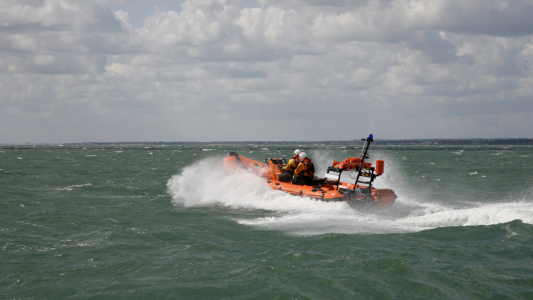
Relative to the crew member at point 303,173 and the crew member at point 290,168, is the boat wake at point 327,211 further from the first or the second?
the crew member at point 303,173

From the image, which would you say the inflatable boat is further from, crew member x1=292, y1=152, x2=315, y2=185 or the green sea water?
the green sea water

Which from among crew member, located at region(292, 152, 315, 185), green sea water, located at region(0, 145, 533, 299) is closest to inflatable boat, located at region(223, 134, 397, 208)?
crew member, located at region(292, 152, 315, 185)

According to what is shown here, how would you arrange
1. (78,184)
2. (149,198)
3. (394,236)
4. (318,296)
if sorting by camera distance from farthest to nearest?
(78,184)
(149,198)
(394,236)
(318,296)

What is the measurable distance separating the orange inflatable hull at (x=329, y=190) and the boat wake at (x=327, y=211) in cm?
22

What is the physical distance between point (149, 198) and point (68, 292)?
9.36 metres

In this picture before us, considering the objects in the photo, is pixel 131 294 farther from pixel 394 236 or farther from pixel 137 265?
pixel 394 236

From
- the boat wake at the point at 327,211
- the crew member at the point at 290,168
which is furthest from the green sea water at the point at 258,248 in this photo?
the crew member at the point at 290,168

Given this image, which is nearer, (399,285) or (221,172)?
(399,285)

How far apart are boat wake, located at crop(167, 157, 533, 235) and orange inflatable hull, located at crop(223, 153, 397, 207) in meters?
0.22

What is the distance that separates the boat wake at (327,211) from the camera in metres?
10.3

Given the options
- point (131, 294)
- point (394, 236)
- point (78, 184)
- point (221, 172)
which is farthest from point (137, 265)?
point (78, 184)

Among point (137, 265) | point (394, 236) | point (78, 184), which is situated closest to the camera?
point (137, 265)

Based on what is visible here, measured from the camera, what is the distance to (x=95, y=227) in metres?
10.7

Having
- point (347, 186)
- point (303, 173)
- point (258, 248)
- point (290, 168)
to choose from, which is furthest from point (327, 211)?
point (258, 248)
